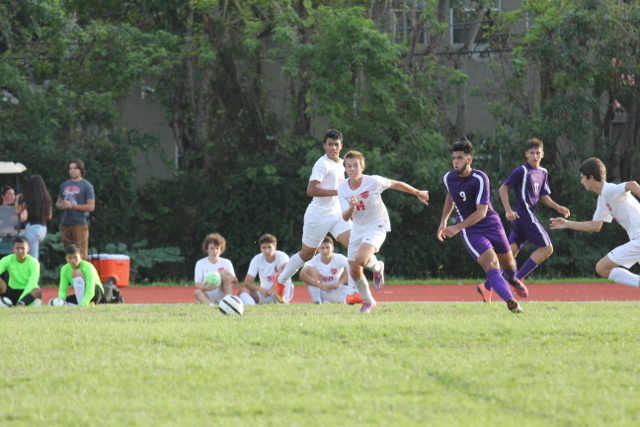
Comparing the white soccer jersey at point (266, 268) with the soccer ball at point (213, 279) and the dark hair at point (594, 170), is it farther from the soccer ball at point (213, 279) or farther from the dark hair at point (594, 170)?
the dark hair at point (594, 170)

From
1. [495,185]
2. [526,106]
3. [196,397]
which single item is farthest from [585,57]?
[196,397]

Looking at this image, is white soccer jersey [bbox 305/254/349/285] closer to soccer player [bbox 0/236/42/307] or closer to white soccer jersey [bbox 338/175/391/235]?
white soccer jersey [bbox 338/175/391/235]

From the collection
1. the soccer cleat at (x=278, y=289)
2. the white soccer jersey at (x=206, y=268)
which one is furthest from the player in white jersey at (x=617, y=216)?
the white soccer jersey at (x=206, y=268)

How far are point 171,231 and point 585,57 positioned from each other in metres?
10.9

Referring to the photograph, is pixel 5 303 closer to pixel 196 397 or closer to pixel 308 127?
pixel 196 397

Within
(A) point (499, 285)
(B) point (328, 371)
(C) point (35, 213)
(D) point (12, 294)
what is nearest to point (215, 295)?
(D) point (12, 294)

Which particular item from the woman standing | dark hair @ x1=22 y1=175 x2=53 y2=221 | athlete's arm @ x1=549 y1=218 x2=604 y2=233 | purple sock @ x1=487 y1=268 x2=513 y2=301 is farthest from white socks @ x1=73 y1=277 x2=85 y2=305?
athlete's arm @ x1=549 y1=218 x2=604 y2=233

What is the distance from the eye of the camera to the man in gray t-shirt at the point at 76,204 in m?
14.1

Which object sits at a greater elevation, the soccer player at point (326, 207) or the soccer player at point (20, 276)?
the soccer player at point (326, 207)

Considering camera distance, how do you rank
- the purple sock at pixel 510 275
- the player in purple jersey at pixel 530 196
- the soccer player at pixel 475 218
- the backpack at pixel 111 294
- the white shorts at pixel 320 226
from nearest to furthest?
the soccer player at pixel 475 218, the purple sock at pixel 510 275, the white shorts at pixel 320 226, the player in purple jersey at pixel 530 196, the backpack at pixel 111 294

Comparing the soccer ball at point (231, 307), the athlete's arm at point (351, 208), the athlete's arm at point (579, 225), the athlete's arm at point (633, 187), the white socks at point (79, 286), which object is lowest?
the white socks at point (79, 286)

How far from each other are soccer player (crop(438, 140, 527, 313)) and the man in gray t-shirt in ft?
22.8

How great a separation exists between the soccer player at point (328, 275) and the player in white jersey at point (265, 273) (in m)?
0.42

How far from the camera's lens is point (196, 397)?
511 centimetres
